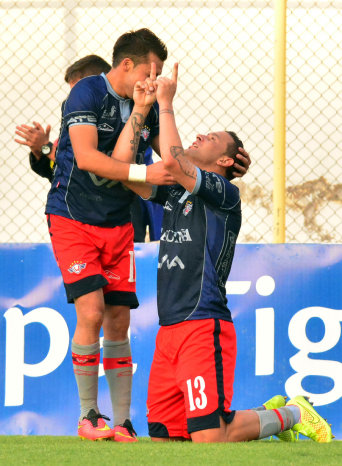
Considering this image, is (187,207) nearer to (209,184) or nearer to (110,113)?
(209,184)

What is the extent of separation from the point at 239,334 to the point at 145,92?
1.65m

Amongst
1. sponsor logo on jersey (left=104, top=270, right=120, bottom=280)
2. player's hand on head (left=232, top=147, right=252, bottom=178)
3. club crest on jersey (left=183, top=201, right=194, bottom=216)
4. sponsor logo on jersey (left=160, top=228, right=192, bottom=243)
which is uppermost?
player's hand on head (left=232, top=147, right=252, bottom=178)

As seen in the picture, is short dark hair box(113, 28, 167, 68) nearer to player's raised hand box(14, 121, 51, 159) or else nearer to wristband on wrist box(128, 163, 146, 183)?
wristband on wrist box(128, 163, 146, 183)

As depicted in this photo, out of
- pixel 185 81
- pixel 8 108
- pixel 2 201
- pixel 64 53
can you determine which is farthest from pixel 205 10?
pixel 2 201

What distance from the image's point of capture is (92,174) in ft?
12.5

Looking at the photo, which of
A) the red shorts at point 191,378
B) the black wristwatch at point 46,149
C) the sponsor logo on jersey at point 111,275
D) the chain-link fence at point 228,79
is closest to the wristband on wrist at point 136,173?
the sponsor logo on jersey at point 111,275

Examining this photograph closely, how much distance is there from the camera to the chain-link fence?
19.9 ft

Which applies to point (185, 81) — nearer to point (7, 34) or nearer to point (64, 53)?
point (64, 53)

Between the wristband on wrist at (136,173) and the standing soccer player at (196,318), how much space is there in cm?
12

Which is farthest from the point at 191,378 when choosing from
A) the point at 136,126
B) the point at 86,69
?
the point at 86,69

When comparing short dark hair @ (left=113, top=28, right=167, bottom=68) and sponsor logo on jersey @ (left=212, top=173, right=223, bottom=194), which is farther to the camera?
short dark hair @ (left=113, top=28, right=167, bottom=68)

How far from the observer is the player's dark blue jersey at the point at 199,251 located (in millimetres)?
3679

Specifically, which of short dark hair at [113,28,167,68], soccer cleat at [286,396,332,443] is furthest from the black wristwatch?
soccer cleat at [286,396,332,443]

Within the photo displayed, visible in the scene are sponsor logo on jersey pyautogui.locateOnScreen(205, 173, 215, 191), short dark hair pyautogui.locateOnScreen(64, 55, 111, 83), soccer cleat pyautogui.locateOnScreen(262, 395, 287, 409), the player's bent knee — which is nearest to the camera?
the player's bent knee
